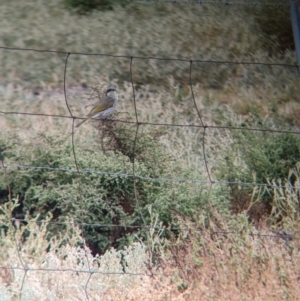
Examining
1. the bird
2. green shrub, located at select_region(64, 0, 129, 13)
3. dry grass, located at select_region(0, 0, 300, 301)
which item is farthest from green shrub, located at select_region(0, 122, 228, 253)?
green shrub, located at select_region(64, 0, 129, 13)

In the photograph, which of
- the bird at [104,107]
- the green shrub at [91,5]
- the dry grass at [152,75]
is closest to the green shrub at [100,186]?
the dry grass at [152,75]

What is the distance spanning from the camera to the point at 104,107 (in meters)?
4.39

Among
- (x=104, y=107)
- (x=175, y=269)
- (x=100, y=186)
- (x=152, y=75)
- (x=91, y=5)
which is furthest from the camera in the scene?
(x=91, y=5)

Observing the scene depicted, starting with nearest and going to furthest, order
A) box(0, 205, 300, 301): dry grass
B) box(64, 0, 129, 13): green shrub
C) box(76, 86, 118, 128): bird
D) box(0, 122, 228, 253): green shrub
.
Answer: box(0, 205, 300, 301): dry grass < box(76, 86, 118, 128): bird < box(0, 122, 228, 253): green shrub < box(64, 0, 129, 13): green shrub

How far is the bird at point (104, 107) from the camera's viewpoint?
4.39 m

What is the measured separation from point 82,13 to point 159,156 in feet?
3.08

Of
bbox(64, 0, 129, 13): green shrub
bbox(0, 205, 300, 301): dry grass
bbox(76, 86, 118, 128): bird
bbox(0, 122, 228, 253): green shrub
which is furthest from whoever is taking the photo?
bbox(64, 0, 129, 13): green shrub

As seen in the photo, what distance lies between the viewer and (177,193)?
458 centimetres

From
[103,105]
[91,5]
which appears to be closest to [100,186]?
[103,105]

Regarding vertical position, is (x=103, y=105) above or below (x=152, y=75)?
above

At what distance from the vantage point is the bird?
14.4 feet

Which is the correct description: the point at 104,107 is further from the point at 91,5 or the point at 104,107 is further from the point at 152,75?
the point at 91,5

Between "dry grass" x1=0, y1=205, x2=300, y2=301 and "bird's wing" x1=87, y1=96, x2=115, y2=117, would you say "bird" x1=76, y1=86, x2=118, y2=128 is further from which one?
"dry grass" x1=0, y1=205, x2=300, y2=301

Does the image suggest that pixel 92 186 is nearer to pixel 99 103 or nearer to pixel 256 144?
pixel 99 103
